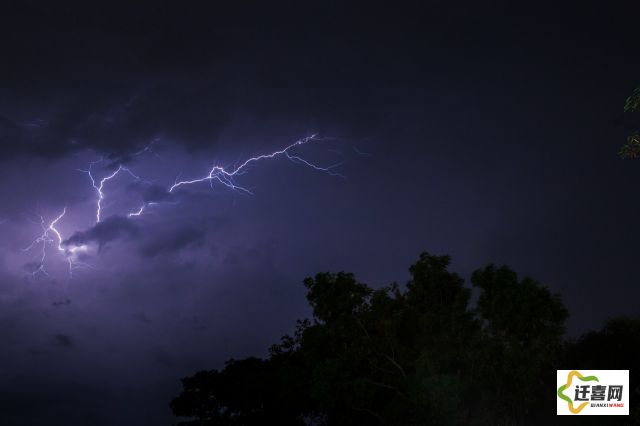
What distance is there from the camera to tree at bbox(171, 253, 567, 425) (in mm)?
22141

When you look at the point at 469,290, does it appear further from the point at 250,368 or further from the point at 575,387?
the point at 250,368

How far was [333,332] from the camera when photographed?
25.4 metres

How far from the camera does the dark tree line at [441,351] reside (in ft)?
72.6

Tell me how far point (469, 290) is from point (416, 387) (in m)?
4.43

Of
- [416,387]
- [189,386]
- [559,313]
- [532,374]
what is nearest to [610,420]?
[532,374]
